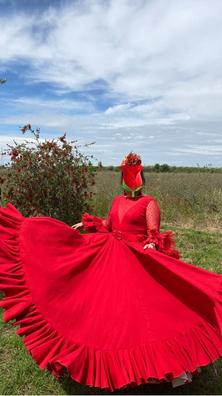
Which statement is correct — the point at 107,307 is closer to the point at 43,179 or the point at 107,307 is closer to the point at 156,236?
the point at 156,236

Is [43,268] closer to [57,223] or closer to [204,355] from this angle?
[57,223]

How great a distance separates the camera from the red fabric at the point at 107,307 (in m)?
2.77

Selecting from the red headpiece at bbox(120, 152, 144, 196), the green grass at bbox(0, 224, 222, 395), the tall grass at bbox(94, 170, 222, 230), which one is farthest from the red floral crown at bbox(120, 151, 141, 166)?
the tall grass at bbox(94, 170, 222, 230)

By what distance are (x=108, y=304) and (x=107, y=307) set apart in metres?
0.02

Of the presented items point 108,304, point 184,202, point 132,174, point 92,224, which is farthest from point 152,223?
point 184,202

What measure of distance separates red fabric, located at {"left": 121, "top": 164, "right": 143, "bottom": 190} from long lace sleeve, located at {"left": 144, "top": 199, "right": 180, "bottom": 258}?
0.28m

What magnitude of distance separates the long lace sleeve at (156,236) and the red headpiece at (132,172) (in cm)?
26

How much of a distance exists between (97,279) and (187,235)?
5.36 metres

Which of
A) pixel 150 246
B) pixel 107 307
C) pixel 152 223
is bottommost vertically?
pixel 107 307

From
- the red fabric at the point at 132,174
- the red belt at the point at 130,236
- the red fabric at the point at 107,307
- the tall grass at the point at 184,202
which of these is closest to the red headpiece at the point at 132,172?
the red fabric at the point at 132,174

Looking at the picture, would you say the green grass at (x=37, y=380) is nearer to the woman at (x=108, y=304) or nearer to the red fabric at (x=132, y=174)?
the woman at (x=108, y=304)

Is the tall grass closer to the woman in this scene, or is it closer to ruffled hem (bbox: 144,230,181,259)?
ruffled hem (bbox: 144,230,181,259)

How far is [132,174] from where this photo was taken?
4004 millimetres

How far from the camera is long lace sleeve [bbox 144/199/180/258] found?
138 inches
